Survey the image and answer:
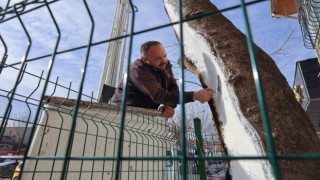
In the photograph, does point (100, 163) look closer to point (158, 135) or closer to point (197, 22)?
point (158, 135)

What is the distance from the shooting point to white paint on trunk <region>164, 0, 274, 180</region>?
1.11 m

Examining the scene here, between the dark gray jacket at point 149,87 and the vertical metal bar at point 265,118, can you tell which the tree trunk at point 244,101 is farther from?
the vertical metal bar at point 265,118

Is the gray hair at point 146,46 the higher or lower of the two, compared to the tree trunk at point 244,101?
higher

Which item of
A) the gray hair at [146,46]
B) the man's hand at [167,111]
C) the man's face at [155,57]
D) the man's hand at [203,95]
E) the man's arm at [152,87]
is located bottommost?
the man's hand at [203,95]

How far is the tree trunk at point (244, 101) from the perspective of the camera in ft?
3.52

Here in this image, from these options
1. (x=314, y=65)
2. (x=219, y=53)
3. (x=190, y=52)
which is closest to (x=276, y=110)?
(x=219, y=53)

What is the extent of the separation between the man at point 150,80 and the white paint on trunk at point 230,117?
0.46 metres

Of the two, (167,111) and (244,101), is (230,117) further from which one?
(167,111)

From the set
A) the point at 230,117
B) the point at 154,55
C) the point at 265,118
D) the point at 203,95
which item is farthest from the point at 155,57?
the point at 265,118

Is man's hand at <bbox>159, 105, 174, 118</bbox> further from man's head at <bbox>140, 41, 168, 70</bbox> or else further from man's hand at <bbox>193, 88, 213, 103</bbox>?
man's hand at <bbox>193, 88, 213, 103</bbox>

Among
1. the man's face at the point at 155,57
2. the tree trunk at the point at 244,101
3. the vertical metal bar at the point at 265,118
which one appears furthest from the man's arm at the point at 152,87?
the vertical metal bar at the point at 265,118

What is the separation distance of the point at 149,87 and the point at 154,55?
0.46 metres

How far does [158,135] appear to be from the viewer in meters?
2.47

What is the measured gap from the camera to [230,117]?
135cm
